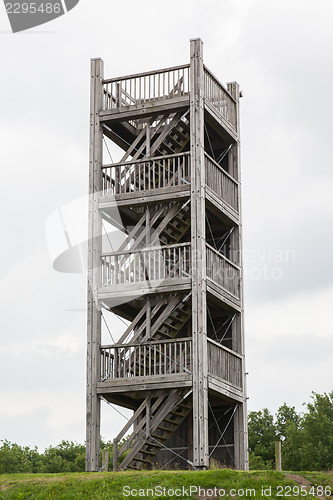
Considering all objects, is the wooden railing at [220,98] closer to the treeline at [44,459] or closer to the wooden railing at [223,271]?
the wooden railing at [223,271]

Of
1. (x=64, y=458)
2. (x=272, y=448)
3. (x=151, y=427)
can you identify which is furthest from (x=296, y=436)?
(x=151, y=427)

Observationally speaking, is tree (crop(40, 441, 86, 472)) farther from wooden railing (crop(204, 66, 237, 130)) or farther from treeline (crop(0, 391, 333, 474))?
wooden railing (crop(204, 66, 237, 130))

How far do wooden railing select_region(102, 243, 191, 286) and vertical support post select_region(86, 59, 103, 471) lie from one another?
1.44 ft

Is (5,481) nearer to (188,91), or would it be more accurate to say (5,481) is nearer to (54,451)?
(188,91)

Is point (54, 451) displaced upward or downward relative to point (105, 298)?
downward

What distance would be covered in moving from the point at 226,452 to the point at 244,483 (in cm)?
823

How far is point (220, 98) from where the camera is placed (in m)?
30.7

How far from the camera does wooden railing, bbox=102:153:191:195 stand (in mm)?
28078

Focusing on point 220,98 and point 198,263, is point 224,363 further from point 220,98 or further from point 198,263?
point 220,98

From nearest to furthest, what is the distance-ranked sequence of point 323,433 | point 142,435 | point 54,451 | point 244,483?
1. point 244,483
2. point 142,435
3. point 323,433
4. point 54,451

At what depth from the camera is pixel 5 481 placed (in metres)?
24.0

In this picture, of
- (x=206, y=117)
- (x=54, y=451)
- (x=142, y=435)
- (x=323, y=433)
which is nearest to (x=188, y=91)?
(x=206, y=117)

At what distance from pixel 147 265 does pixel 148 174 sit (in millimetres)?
2898

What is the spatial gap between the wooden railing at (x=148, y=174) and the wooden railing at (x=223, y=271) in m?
2.41
